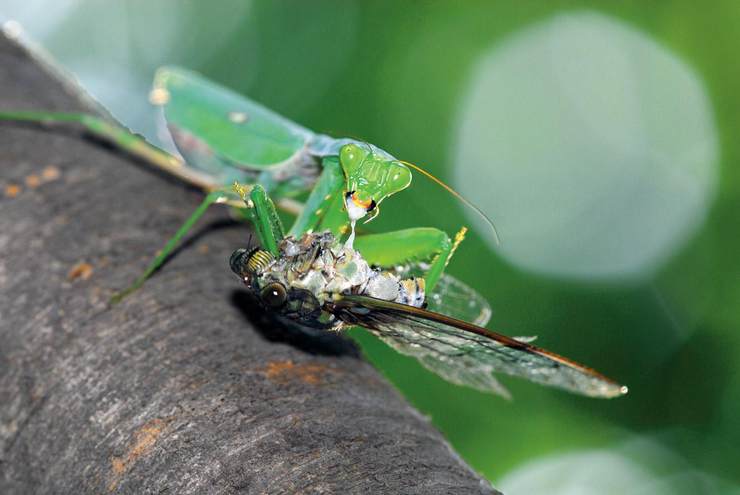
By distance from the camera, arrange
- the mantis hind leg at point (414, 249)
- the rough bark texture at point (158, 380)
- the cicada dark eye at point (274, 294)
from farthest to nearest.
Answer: the mantis hind leg at point (414, 249), the cicada dark eye at point (274, 294), the rough bark texture at point (158, 380)

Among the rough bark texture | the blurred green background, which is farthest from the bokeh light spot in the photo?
the rough bark texture

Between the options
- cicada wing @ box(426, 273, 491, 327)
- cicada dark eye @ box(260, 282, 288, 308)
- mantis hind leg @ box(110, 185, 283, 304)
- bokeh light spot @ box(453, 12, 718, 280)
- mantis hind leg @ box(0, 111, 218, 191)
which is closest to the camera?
cicada dark eye @ box(260, 282, 288, 308)

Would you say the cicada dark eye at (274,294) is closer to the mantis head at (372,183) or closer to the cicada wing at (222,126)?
the mantis head at (372,183)

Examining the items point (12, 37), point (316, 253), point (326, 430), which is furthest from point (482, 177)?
point (326, 430)

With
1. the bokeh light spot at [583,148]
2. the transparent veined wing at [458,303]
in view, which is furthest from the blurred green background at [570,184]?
the transparent veined wing at [458,303]

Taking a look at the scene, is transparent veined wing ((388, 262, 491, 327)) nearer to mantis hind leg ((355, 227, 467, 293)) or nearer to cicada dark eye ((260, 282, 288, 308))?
mantis hind leg ((355, 227, 467, 293))
